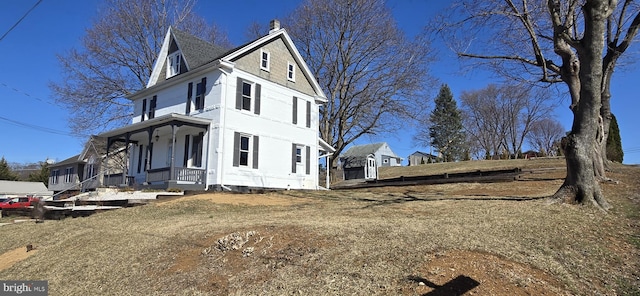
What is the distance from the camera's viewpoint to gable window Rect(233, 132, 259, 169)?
18.4m

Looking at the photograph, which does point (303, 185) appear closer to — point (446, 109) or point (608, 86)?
point (608, 86)

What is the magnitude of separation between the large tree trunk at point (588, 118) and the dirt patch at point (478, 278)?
542cm

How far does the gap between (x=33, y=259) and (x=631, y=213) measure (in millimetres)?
12074

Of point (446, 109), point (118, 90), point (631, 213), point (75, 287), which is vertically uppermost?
point (446, 109)

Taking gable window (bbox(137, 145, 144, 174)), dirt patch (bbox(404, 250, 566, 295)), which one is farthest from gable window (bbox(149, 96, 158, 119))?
dirt patch (bbox(404, 250, 566, 295))

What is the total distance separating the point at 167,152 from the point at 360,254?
677 inches

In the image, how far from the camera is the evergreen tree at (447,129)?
57.5 m

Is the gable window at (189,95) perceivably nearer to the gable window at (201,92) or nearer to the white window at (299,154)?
the gable window at (201,92)

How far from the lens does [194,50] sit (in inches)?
861

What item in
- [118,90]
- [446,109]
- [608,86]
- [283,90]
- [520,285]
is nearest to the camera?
[520,285]

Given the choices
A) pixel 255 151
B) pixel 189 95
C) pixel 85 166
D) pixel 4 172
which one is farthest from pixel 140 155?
pixel 4 172

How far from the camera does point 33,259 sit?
7781 millimetres

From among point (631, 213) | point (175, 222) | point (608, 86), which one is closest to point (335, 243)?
point (175, 222)

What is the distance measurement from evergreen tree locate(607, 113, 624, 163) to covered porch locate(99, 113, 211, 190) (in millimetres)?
29059
